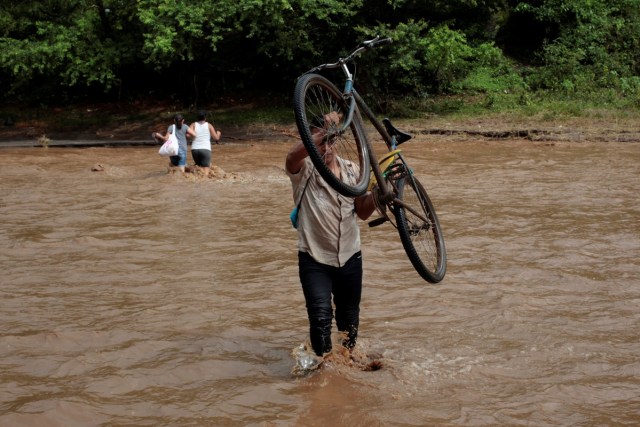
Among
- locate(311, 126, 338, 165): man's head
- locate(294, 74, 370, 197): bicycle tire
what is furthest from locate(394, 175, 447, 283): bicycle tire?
locate(311, 126, 338, 165): man's head

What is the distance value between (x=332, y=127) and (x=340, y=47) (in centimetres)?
2034

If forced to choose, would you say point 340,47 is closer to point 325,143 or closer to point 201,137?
point 201,137

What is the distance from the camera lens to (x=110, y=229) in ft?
36.2

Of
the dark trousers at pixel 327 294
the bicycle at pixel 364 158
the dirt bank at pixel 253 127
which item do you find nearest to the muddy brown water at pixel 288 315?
the dark trousers at pixel 327 294

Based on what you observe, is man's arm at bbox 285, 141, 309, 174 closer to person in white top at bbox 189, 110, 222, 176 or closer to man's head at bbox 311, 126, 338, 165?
man's head at bbox 311, 126, 338, 165

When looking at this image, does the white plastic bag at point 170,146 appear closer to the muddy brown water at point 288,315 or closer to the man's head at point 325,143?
the muddy brown water at point 288,315

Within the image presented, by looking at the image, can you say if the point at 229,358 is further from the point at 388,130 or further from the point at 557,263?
the point at 557,263

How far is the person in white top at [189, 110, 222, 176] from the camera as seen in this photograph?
15.2 metres

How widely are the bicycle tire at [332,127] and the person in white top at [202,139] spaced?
976 cm

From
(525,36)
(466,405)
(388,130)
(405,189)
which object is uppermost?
(525,36)

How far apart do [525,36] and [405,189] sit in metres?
23.1

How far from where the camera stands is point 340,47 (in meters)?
24.9

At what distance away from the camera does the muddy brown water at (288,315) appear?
5180 mm

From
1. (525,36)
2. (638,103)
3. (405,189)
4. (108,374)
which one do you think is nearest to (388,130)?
(405,189)
